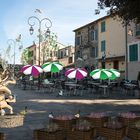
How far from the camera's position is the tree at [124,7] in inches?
560

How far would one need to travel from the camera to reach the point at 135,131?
755cm

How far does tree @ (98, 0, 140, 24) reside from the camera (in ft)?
46.7

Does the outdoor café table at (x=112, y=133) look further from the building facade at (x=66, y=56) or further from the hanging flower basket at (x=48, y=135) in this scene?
the building facade at (x=66, y=56)

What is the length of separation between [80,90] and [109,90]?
220cm

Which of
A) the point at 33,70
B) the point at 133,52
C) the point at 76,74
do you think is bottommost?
the point at 76,74

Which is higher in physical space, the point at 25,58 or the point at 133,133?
the point at 25,58

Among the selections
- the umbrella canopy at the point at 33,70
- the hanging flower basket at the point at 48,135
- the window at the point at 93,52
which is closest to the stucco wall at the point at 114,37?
the window at the point at 93,52

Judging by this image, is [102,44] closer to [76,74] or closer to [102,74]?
[76,74]

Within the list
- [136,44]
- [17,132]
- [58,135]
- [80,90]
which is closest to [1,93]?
[17,132]

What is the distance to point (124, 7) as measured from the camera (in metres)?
14.9

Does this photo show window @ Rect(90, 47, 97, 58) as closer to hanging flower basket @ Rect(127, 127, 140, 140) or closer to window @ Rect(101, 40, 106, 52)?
window @ Rect(101, 40, 106, 52)

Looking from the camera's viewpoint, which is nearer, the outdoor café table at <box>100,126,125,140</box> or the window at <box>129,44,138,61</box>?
the outdoor café table at <box>100,126,125,140</box>

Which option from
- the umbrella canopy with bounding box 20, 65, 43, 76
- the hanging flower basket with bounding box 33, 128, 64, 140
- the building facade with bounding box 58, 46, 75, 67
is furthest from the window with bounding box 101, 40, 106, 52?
the hanging flower basket with bounding box 33, 128, 64, 140

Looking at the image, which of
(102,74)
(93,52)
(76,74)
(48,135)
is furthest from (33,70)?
(93,52)
